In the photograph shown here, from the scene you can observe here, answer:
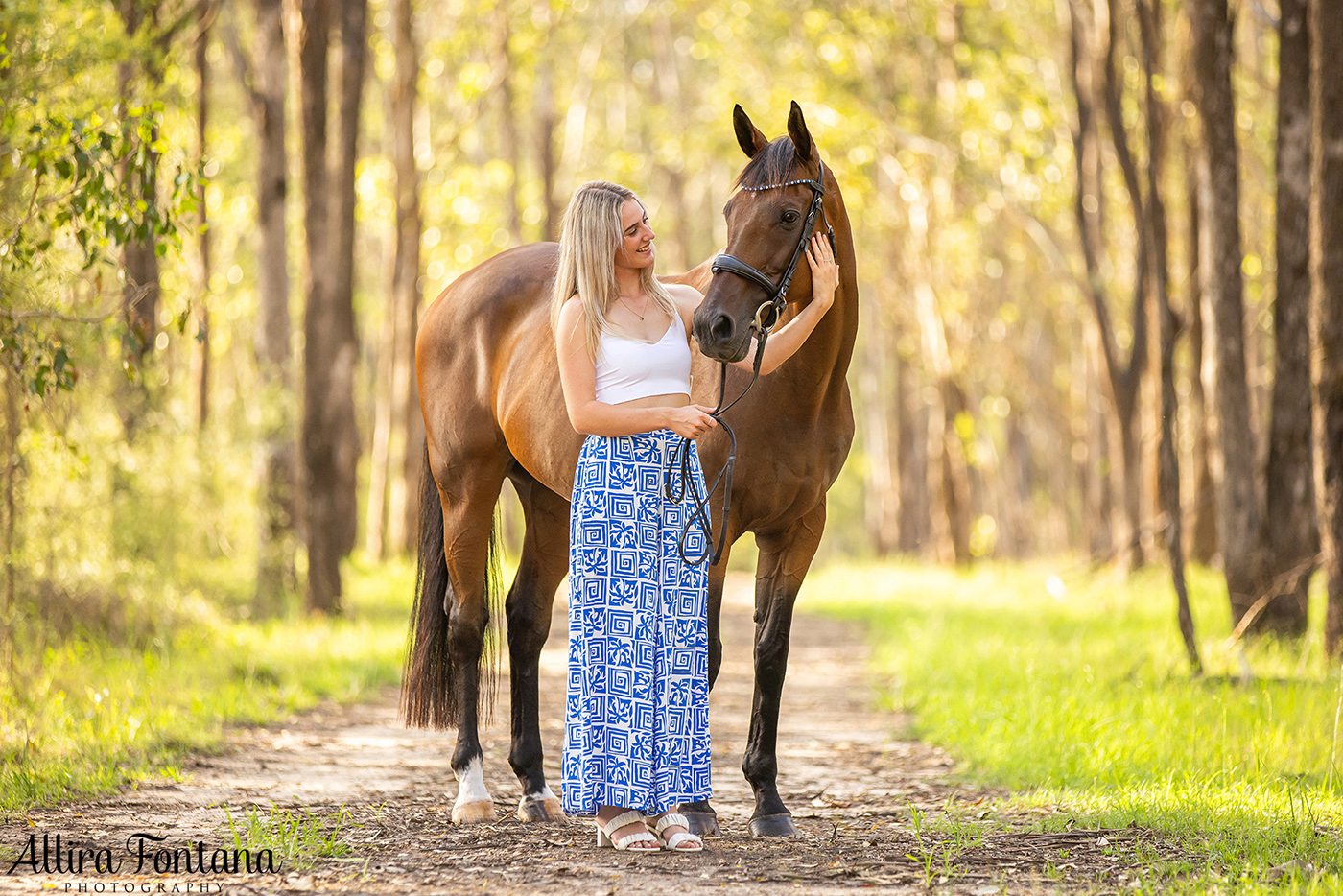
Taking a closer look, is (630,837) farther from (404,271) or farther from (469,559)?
(404,271)

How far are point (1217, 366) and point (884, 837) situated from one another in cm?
569

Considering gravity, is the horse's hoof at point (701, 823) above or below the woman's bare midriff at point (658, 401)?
below

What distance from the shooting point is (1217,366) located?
850cm

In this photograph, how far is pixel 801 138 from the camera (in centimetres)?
411

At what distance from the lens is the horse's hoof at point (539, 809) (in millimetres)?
4625

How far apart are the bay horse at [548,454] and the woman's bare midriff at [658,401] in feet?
0.57

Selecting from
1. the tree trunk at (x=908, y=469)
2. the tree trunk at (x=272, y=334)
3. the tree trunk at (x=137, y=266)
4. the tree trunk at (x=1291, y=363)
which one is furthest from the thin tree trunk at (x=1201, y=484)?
the tree trunk at (x=908, y=469)

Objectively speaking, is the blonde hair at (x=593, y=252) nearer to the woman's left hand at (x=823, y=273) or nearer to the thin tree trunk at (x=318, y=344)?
the woman's left hand at (x=823, y=273)

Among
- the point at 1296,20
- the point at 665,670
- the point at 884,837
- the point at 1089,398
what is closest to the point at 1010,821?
the point at 884,837

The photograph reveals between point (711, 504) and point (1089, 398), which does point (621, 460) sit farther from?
point (1089, 398)

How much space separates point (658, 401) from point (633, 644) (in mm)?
802

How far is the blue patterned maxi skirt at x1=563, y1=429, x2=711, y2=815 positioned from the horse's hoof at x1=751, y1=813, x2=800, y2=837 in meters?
0.36

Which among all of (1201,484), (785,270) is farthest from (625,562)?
(1201,484)

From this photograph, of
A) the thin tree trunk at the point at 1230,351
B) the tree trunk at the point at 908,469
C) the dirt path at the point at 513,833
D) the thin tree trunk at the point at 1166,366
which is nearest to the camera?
the dirt path at the point at 513,833
